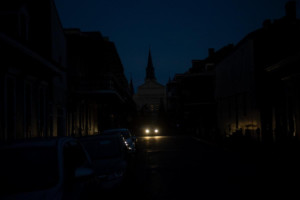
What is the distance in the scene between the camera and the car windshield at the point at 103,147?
10414mm

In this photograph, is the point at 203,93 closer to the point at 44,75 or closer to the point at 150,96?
the point at 44,75

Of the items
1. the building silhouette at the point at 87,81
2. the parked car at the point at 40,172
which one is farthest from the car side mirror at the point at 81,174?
the building silhouette at the point at 87,81

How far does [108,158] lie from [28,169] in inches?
201

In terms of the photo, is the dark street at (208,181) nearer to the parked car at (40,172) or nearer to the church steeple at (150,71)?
the parked car at (40,172)

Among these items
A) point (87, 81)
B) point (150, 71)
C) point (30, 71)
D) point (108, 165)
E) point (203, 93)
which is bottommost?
point (108, 165)

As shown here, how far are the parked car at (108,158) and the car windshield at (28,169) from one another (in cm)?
268

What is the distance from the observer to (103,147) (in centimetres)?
1088

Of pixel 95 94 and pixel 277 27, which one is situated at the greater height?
pixel 277 27

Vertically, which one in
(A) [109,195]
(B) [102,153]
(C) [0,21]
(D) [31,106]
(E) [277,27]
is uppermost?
(E) [277,27]

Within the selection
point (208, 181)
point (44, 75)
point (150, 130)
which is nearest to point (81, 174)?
point (208, 181)

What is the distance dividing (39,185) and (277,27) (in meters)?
28.2

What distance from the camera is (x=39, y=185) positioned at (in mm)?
4824

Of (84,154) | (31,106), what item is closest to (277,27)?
(31,106)

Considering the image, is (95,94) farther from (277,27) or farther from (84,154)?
(84,154)
